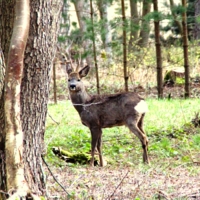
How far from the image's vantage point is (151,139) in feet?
36.3

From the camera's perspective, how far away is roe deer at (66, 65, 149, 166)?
384 inches

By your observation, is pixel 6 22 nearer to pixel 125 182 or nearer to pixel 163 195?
pixel 163 195

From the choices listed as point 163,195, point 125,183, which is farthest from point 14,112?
point 125,183

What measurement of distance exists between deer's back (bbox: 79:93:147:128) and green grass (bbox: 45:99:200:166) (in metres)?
0.56

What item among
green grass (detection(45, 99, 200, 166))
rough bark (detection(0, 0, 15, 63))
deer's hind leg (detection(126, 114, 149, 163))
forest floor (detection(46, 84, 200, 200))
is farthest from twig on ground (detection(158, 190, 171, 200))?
deer's hind leg (detection(126, 114, 149, 163))

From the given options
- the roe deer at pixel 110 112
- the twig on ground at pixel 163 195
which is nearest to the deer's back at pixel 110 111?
the roe deer at pixel 110 112

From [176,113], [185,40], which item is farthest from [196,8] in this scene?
[176,113]

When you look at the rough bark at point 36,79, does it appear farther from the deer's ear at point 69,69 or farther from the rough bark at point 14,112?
the deer's ear at point 69,69

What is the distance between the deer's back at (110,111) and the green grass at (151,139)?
0.56 metres

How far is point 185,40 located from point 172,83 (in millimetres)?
3373

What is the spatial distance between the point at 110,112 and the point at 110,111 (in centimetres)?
2

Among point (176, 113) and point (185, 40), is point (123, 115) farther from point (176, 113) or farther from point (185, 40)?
point (185, 40)

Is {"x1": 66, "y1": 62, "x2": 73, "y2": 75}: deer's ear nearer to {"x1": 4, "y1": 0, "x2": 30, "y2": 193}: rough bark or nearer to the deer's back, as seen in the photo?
the deer's back

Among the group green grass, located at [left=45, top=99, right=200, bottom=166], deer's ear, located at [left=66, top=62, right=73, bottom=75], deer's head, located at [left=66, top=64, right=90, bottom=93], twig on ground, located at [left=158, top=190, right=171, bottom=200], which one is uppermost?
deer's ear, located at [left=66, top=62, right=73, bottom=75]
